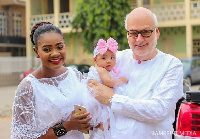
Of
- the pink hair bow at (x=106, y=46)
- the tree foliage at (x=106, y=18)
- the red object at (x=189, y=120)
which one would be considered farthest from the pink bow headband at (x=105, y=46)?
the tree foliage at (x=106, y=18)

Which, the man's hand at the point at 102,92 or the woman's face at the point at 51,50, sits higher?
the woman's face at the point at 51,50

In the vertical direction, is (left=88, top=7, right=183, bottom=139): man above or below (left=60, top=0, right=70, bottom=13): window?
below

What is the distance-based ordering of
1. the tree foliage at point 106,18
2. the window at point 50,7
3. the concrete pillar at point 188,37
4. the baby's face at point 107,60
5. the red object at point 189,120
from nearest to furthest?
the red object at point 189,120 < the baby's face at point 107,60 < the tree foliage at point 106,18 < the concrete pillar at point 188,37 < the window at point 50,7

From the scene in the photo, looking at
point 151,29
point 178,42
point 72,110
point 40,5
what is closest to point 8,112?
point 72,110

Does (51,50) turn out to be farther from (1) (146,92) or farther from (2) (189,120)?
(2) (189,120)

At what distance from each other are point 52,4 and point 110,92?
2681cm

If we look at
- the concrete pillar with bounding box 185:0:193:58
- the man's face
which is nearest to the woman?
the man's face

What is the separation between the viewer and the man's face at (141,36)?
258 centimetres

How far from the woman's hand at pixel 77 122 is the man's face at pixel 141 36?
65 centimetres

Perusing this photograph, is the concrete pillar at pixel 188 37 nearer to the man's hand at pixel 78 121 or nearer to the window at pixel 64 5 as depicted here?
the window at pixel 64 5

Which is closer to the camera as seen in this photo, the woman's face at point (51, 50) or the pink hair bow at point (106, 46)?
the woman's face at point (51, 50)

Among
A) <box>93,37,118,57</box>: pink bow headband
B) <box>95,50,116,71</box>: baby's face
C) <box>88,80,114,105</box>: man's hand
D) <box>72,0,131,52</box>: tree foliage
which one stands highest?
<box>72,0,131,52</box>: tree foliage

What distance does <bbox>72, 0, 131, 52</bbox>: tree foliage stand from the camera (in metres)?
18.8

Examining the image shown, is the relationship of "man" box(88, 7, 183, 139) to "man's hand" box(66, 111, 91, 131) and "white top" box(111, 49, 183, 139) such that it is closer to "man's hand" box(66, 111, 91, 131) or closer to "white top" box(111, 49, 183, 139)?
"white top" box(111, 49, 183, 139)
